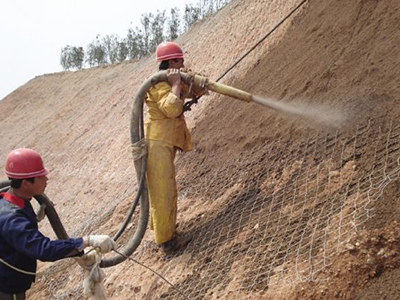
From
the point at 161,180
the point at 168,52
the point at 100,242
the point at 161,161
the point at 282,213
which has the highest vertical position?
the point at 168,52

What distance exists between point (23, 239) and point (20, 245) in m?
0.04

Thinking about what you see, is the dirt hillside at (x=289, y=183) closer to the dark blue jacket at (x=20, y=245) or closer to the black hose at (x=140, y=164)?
the black hose at (x=140, y=164)

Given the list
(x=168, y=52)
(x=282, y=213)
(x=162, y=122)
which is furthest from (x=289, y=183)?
(x=168, y=52)

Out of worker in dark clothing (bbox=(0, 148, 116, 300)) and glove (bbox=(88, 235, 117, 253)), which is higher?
worker in dark clothing (bbox=(0, 148, 116, 300))

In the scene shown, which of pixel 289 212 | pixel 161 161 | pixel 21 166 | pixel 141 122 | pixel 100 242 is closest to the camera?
pixel 21 166

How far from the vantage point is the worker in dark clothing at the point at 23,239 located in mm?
2691

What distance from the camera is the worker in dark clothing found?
2.69 m

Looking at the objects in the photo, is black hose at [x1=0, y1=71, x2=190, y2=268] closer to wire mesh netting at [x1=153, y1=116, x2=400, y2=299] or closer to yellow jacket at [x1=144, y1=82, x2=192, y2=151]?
yellow jacket at [x1=144, y1=82, x2=192, y2=151]

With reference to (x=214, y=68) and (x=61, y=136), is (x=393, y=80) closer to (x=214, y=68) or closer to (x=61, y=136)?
(x=214, y=68)

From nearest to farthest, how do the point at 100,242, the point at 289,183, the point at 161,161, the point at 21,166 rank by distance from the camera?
the point at 21,166, the point at 100,242, the point at 289,183, the point at 161,161

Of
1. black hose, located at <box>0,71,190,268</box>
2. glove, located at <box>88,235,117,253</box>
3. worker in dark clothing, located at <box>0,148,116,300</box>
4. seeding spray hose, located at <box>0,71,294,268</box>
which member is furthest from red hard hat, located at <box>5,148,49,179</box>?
black hose, located at <box>0,71,190,268</box>

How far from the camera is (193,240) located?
14.3 ft

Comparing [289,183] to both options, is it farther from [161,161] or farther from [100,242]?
[100,242]

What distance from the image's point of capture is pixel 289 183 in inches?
156
